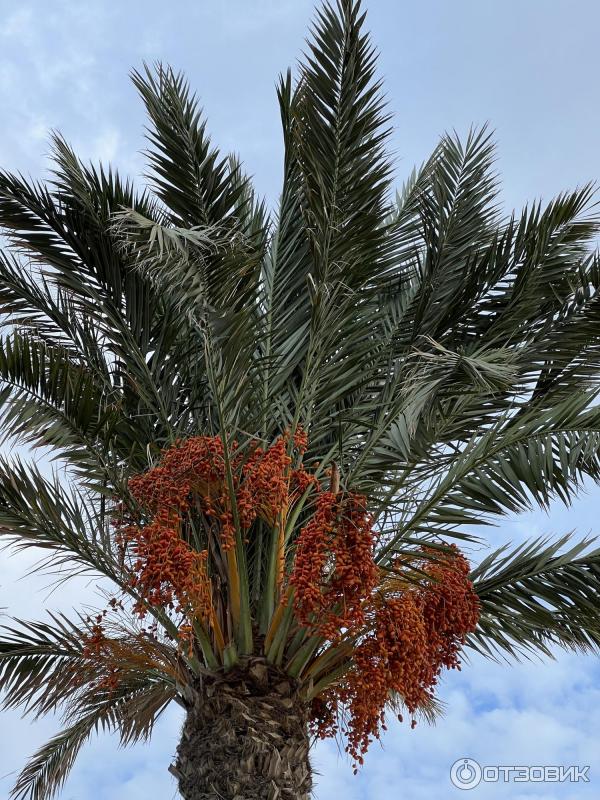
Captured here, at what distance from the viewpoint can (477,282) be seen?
795cm

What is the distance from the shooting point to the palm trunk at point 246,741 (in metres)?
6.29

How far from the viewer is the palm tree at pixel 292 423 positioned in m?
6.39

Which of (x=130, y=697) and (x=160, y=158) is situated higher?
(x=160, y=158)

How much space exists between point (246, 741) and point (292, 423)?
2082mm

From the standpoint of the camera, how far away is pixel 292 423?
704 centimetres

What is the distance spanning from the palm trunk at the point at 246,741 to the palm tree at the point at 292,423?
2 centimetres

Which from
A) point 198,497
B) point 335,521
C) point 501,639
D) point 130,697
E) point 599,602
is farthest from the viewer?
point 130,697

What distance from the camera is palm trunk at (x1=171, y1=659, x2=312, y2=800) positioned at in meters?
6.29

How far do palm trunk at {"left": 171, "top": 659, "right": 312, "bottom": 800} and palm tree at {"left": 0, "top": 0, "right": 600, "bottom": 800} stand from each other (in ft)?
0.06

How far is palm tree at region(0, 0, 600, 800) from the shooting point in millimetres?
6387

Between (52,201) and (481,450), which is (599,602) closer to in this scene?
(481,450)

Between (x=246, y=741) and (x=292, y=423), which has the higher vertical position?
(x=292, y=423)

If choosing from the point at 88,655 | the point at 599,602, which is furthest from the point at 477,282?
the point at 88,655

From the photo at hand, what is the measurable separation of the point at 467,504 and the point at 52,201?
12.3 ft
